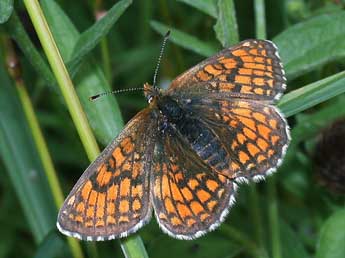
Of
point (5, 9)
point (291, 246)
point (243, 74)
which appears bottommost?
point (291, 246)

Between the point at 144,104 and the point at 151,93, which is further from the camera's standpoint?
the point at 144,104

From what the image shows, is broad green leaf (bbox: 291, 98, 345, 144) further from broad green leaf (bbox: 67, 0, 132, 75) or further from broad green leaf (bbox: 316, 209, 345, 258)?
broad green leaf (bbox: 67, 0, 132, 75)

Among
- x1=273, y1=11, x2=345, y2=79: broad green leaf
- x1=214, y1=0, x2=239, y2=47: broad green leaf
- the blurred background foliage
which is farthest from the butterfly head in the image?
x1=273, y1=11, x2=345, y2=79: broad green leaf

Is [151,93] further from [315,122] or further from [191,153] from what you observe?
[315,122]

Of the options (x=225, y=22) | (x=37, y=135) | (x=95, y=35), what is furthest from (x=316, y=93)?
(x=37, y=135)

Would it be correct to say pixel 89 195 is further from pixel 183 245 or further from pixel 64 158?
pixel 64 158

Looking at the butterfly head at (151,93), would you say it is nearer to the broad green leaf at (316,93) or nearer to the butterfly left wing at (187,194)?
the butterfly left wing at (187,194)
